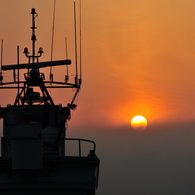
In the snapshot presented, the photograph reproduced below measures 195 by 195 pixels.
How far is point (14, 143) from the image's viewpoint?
38375 mm

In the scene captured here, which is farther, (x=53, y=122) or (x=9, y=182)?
(x=53, y=122)

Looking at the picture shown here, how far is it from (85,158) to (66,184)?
1.74m

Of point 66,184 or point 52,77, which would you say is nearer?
point 66,184

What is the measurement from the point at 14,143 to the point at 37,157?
4.80 ft

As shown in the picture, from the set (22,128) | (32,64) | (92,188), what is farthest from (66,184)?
(32,64)

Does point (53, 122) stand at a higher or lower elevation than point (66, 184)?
higher

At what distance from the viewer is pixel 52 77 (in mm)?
47250

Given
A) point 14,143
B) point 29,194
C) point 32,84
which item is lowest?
point 29,194

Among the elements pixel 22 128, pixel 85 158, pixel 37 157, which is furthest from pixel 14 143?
pixel 22 128

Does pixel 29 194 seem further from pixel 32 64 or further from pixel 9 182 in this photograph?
pixel 32 64

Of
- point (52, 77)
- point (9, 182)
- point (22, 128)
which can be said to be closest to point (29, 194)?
point (9, 182)

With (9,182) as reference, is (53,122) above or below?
above

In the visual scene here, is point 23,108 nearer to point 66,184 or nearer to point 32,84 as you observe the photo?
point 32,84

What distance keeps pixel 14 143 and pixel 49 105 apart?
24.7 feet
